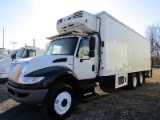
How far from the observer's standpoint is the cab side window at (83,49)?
499 cm

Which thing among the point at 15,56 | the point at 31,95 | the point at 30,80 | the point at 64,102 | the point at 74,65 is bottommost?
the point at 64,102

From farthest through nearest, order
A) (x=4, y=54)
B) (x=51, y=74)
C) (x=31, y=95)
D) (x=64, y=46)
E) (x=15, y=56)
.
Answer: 1. (x=4, y=54)
2. (x=15, y=56)
3. (x=64, y=46)
4. (x=51, y=74)
5. (x=31, y=95)

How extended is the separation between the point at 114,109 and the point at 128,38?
4.38m

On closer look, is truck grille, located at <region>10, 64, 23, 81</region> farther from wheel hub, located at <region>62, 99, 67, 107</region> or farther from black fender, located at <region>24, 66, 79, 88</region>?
wheel hub, located at <region>62, 99, 67, 107</region>

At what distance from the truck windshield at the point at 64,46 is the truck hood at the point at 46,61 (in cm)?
31

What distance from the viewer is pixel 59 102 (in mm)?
4109

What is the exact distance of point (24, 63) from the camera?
4.07 meters

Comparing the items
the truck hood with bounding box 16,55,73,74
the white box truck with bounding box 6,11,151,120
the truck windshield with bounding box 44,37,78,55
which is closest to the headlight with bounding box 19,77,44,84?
the white box truck with bounding box 6,11,151,120

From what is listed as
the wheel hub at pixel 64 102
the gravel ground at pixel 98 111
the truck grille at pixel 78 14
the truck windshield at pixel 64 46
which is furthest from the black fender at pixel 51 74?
the truck grille at pixel 78 14

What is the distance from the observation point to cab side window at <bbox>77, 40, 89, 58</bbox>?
4988 mm

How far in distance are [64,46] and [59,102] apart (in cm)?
189

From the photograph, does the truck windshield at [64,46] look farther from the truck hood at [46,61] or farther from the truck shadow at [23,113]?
the truck shadow at [23,113]

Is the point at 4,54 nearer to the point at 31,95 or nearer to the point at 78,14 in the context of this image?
Answer: the point at 78,14

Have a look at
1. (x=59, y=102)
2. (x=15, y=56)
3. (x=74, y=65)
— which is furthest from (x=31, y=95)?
(x=15, y=56)
